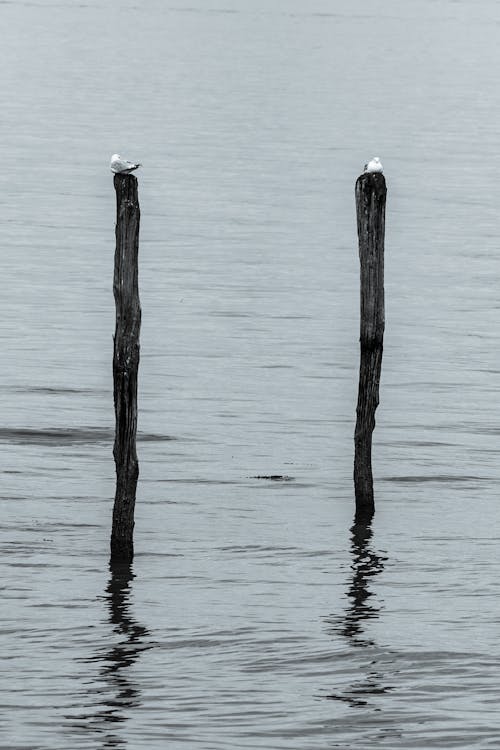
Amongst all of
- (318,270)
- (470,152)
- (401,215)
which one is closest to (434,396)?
(318,270)

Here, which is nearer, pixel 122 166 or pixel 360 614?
pixel 360 614

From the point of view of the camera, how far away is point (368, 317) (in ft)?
58.1

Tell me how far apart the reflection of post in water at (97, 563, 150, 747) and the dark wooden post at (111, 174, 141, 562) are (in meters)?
0.56

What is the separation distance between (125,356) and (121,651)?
3.14 m

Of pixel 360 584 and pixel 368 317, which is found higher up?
pixel 368 317

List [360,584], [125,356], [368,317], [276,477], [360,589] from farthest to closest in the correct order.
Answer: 1. [276,477]
2. [368,317]
3. [360,584]
4. [360,589]
5. [125,356]

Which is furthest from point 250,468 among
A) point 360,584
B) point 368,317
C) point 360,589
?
point 360,589

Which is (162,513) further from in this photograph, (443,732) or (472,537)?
(443,732)

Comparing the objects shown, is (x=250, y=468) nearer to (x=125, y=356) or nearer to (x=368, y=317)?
(x=368, y=317)

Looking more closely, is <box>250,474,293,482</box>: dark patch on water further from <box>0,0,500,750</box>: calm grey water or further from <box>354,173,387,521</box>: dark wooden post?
<box>354,173,387,521</box>: dark wooden post

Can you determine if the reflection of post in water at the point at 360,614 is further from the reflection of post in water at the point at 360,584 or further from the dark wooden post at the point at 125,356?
the dark wooden post at the point at 125,356

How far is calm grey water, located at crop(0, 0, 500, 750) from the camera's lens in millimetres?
13672

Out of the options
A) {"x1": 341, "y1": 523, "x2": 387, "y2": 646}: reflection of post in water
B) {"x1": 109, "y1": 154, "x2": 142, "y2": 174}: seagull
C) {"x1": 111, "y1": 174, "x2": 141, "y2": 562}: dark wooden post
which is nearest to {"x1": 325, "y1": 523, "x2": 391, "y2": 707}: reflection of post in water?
{"x1": 341, "y1": 523, "x2": 387, "y2": 646}: reflection of post in water

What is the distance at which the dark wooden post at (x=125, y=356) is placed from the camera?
50.6ft
